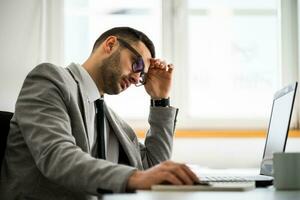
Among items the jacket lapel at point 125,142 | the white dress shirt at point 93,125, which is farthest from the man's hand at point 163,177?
the jacket lapel at point 125,142

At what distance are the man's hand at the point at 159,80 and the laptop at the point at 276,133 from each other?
1.58ft

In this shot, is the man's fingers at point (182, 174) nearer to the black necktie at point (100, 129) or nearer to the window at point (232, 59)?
the black necktie at point (100, 129)

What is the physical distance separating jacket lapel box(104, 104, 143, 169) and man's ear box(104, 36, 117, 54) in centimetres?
22

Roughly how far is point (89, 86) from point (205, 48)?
58.3 inches

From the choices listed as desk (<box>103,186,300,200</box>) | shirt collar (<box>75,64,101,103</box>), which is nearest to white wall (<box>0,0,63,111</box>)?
shirt collar (<box>75,64,101,103</box>)

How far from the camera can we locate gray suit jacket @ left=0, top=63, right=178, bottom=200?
1.20 meters

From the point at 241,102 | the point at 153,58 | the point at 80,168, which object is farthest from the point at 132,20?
the point at 80,168

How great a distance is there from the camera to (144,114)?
3.08 metres

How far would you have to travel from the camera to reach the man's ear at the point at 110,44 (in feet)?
6.52

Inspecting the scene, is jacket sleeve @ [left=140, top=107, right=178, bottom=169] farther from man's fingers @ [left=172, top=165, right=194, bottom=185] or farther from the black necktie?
man's fingers @ [left=172, top=165, right=194, bottom=185]

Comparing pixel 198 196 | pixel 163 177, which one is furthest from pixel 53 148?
pixel 198 196

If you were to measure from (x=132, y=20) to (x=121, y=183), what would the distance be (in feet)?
6.95

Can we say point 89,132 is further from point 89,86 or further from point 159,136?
point 159,136

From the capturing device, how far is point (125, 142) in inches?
76.9
